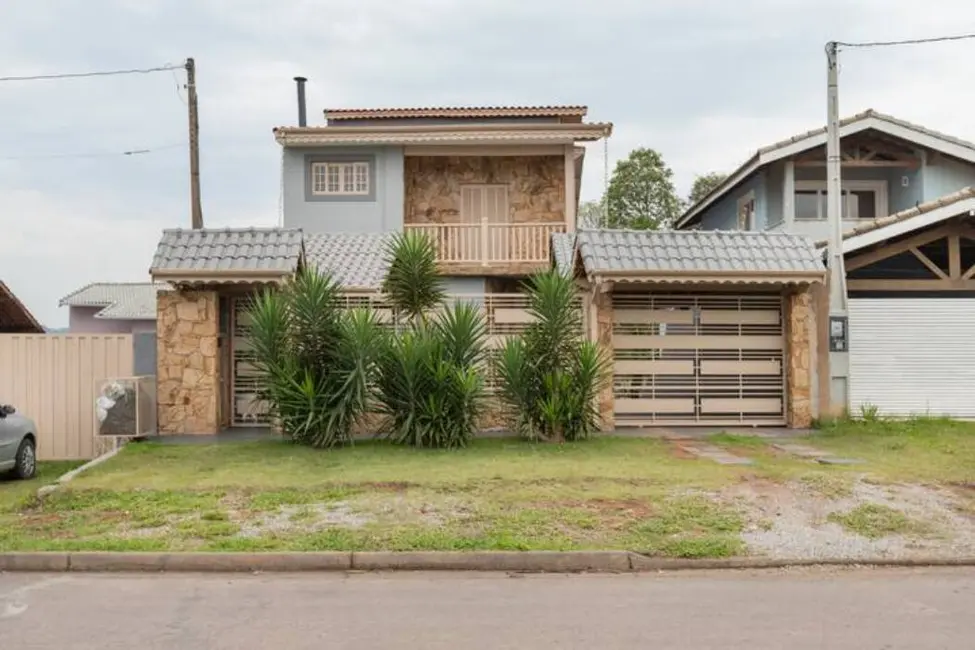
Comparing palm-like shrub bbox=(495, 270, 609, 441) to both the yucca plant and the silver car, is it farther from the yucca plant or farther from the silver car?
the silver car

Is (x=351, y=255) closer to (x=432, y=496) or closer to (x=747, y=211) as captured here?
(x=747, y=211)

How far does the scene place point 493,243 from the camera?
2127 centimetres

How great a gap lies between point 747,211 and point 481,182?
7.97 meters

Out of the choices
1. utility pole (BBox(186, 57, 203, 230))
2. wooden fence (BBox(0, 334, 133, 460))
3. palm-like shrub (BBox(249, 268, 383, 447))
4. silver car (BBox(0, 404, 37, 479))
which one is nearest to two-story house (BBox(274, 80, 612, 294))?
utility pole (BBox(186, 57, 203, 230))

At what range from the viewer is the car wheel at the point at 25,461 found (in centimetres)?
1184

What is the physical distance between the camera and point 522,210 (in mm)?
23391

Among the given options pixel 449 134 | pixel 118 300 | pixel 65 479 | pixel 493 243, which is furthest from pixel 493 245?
pixel 118 300

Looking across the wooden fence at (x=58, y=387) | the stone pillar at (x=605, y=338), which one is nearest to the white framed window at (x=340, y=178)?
the wooden fence at (x=58, y=387)

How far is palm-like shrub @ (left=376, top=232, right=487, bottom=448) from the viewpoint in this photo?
486 inches

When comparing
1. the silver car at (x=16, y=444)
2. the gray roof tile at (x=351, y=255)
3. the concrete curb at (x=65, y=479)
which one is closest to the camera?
the concrete curb at (x=65, y=479)

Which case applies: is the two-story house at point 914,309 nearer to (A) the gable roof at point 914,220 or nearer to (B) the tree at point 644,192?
(A) the gable roof at point 914,220

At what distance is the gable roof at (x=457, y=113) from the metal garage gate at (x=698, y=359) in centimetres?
1010

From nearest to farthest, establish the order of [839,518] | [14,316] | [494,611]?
1. [494,611]
2. [839,518]
3. [14,316]

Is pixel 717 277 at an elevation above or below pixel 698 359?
above
